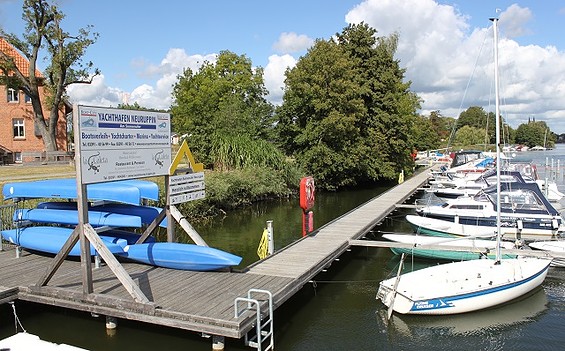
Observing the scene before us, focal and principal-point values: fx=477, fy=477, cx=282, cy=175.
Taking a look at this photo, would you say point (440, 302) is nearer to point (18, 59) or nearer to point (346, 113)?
point (346, 113)

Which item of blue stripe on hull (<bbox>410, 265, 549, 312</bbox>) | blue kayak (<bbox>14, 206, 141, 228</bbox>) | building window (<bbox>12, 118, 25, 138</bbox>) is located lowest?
blue stripe on hull (<bbox>410, 265, 549, 312</bbox>)

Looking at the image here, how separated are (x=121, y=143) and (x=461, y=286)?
25.9ft

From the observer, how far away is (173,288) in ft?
31.8

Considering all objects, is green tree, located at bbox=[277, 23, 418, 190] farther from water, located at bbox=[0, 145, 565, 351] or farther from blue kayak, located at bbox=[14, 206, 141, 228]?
blue kayak, located at bbox=[14, 206, 141, 228]

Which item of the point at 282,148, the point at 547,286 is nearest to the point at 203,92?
the point at 282,148

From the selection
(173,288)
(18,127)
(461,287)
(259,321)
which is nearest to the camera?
A: (259,321)

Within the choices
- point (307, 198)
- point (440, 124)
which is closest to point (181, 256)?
point (307, 198)

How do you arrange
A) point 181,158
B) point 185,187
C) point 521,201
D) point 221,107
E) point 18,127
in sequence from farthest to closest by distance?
point 221,107 < point 18,127 < point 521,201 < point 185,187 < point 181,158

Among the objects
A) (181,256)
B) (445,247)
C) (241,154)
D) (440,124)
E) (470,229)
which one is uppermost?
(440,124)

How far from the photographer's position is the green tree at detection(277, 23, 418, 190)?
34312mm

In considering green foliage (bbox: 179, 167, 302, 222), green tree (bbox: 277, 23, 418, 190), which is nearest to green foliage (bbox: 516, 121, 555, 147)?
green tree (bbox: 277, 23, 418, 190)

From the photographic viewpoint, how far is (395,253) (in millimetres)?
15453

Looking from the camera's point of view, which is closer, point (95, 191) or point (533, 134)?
point (95, 191)

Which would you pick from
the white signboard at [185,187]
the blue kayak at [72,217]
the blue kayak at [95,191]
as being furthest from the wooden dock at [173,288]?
the white signboard at [185,187]
